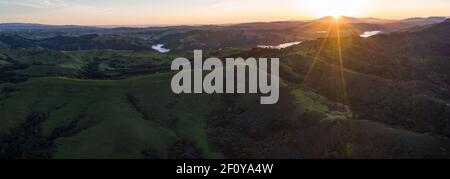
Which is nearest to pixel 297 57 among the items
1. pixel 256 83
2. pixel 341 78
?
pixel 341 78

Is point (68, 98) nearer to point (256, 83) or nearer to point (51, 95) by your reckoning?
point (51, 95)

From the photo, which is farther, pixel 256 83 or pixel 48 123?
pixel 256 83

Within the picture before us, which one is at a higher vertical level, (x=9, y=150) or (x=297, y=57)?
(x=297, y=57)

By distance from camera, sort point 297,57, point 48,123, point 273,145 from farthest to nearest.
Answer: point 297,57 → point 48,123 → point 273,145

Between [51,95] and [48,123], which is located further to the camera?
[51,95]
